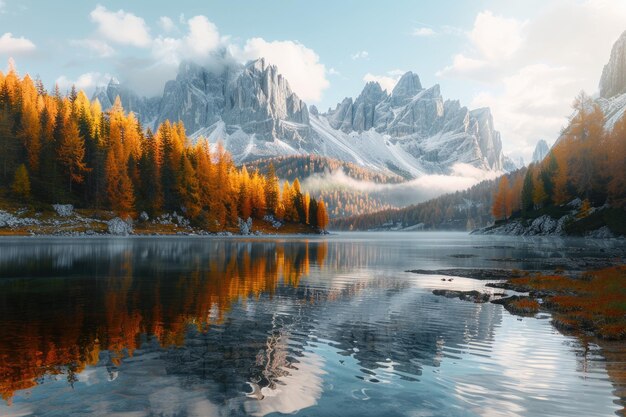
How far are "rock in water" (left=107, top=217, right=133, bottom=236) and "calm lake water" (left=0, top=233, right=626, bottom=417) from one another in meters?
80.2

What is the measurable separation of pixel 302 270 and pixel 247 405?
3889 centimetres

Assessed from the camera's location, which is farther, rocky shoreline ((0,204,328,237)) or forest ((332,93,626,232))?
forest ((332,93,626,232))

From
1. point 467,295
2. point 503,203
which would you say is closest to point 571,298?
point 467,295

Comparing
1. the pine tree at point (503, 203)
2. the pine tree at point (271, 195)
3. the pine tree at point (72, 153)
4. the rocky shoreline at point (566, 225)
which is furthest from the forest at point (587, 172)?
the pine tree at point (72, 153)

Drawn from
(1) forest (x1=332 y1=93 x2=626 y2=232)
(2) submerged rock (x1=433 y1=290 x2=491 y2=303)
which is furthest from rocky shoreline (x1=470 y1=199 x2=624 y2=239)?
(2) submerged rock (x1=433 y1=290 x2=491 y2=303)

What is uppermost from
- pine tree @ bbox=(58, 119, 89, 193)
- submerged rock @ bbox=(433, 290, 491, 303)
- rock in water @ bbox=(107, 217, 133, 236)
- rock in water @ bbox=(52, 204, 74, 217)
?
pine tree @ bbox=(58, 119, 89, 193)

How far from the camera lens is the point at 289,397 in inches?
507

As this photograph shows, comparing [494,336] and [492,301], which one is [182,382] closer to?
[494,336]

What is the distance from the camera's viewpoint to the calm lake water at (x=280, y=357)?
12391mm

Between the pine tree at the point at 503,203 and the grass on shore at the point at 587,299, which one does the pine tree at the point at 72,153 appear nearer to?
the grass on shore at the point at 587,299

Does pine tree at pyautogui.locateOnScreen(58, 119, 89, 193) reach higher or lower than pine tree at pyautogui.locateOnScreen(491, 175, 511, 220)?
higher

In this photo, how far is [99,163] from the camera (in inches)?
4537

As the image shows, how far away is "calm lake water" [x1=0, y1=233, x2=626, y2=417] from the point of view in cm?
Answer: 1239

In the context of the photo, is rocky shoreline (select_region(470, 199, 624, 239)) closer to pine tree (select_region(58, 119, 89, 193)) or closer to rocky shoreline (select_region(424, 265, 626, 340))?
rocky shoreline (select_region(424, 265, 626, 340))
